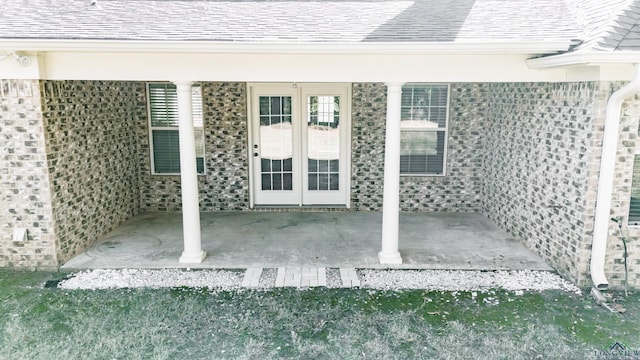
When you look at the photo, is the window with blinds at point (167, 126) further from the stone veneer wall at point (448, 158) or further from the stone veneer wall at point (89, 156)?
the stone veneer wall at point (448, 158)

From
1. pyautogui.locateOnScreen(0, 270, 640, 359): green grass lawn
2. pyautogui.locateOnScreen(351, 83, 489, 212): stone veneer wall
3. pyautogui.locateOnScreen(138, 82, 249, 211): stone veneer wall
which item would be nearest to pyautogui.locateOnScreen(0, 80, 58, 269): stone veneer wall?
pyautogui.locateOnScreen(0, 270, 640, 359): green grass lawn

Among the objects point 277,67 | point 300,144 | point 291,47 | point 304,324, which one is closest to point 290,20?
point 277,67

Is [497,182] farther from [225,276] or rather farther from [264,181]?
[225,276]

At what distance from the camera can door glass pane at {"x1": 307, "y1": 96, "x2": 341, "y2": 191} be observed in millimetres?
7996

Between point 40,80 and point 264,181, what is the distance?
387cm

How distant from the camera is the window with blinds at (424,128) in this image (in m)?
7.90

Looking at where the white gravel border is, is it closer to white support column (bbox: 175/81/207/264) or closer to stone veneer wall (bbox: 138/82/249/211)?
white support column (bbox: 175/81/207/264)

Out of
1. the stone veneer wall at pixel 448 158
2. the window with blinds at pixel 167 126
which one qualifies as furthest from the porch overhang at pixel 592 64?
the window with blinds at pixel 167 126

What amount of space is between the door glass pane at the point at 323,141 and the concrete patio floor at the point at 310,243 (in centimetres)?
64

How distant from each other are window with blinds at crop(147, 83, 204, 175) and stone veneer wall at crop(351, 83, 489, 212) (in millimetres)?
2661

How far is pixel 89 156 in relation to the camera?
635 centimetres

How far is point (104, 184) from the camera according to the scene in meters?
6.81

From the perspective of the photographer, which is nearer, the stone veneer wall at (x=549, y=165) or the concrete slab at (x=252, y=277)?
the stone veneer wall at (x=549, y=165)

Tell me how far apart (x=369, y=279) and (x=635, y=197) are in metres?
3.06
